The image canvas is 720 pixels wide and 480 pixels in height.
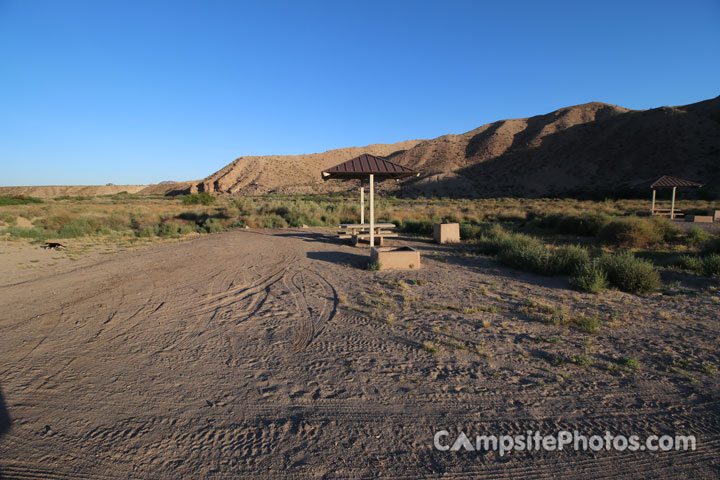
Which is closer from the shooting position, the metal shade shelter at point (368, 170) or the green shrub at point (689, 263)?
the green shrub at point (689, 263)

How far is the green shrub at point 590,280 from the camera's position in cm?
700

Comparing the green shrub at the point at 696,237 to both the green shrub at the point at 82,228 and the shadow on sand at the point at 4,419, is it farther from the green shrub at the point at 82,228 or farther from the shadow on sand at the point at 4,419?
the green shrub at the point at 82,228

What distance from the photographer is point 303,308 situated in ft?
20.4

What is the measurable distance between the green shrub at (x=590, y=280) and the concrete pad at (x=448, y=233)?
22.1 feet

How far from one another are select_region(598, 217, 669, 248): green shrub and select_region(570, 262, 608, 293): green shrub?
7165mm

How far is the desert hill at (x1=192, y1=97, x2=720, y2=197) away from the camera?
48656 mm

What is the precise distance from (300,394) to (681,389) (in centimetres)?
384

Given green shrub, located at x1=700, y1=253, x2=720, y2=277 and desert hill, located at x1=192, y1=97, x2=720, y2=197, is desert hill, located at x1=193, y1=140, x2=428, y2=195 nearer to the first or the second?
desert hill, located at x1=192, y1=97, x2=720, y2=197

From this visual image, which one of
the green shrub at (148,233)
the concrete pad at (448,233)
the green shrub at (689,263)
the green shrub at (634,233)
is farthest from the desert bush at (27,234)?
the green shrub at (634,233)

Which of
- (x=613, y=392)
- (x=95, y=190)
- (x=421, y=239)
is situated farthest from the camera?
(x=95, y=190)

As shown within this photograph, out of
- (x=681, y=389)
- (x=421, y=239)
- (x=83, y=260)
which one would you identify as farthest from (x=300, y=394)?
(x=421, y=239)

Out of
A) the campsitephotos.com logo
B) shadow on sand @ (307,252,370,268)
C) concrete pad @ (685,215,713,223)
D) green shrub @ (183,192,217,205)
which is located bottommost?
the campsitephotos.com logo

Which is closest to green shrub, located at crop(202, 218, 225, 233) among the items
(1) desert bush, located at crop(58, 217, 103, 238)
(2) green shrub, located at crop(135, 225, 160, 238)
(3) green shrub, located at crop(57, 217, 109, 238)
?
(2) green shrub, located at crop(135, 225, 160, 238)

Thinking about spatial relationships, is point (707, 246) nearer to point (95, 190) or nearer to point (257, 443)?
point (257, 443)
